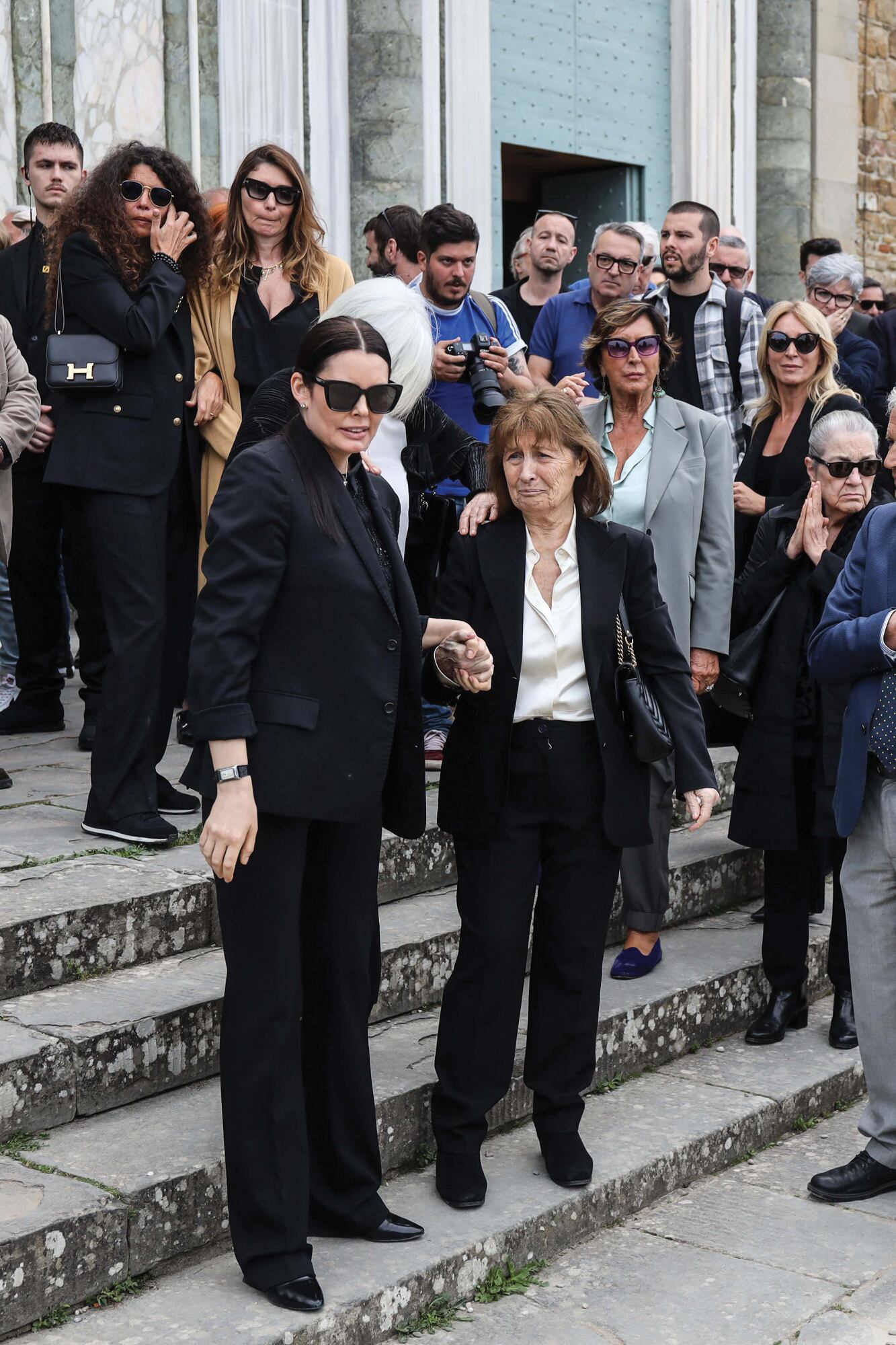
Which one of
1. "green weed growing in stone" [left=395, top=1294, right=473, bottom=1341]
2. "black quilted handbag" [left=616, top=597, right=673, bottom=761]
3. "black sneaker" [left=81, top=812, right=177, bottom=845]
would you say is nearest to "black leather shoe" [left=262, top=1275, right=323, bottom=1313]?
"green weed growing in stone" [left=395, top=1294, right=473, bottom=1341]

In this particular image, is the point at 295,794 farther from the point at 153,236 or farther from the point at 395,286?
the point at 153,236

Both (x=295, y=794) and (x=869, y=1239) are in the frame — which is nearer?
(x=295, y=794)

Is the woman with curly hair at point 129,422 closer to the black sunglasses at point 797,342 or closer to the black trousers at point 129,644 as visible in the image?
the black trousers at point 129,644

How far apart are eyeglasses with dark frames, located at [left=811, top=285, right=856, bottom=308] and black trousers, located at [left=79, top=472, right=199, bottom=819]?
3716 millimetres

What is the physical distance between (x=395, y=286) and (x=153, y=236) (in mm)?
1197

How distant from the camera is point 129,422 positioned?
15.7 ft

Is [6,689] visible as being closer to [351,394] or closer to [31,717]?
[31,717]

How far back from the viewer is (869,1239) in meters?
3.94

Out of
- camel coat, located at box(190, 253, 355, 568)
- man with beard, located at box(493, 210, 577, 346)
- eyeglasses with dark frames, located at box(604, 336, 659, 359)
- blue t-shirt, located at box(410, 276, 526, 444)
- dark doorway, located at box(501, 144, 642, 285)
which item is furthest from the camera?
dark doorway, located at box(501, 144, 642, 285)

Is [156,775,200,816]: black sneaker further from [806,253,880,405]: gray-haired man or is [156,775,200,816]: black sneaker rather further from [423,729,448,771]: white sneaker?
[806,253,880,405]: gray-haired man

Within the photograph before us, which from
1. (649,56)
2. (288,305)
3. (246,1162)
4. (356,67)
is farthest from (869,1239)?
(649,56)

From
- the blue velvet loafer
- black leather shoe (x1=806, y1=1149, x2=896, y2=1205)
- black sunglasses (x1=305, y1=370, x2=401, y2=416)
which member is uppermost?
black sunglasses (x1=305, y1=370, x2=401, y2=416)

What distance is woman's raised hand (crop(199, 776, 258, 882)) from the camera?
120 inches

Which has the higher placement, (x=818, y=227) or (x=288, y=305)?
(x=818, y=227)
